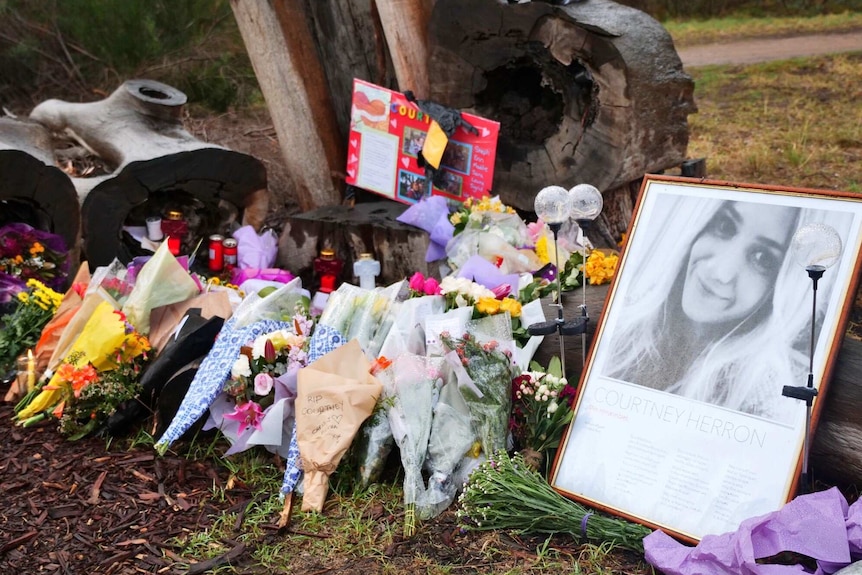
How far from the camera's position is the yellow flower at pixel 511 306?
10.9 ft

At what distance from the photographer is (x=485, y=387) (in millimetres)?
2994

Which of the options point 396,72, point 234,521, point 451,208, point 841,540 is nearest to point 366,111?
point 396,72

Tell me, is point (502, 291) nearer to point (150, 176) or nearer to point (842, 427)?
point (842, 427)

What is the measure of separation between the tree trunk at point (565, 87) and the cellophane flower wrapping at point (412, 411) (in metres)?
1.71

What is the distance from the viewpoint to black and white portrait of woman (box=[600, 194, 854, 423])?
2.74 meters

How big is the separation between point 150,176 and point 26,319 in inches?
41.8

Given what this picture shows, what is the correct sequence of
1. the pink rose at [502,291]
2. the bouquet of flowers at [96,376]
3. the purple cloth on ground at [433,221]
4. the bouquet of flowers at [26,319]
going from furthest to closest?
1. the purple cloth on ground at [433,221]
2. the bouquet of flowers at [26,319]
3. the pink rose at [502,291]
4. the bouquet of flowers at [96,376]

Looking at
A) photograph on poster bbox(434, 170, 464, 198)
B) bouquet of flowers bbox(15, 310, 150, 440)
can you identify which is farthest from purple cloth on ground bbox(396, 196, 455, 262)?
bouquet of flowers bbox(15, 310, 150, 440)

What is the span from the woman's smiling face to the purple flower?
1.61 meters

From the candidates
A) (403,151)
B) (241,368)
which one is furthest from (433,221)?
(241,368)

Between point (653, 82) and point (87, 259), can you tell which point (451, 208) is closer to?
point (653, 82)

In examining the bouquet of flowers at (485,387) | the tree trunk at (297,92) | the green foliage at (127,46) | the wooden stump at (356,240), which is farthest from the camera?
the green foliage at (127,46)

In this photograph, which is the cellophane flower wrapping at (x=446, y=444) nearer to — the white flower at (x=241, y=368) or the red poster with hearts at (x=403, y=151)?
the white flower at (x=241, y=368)

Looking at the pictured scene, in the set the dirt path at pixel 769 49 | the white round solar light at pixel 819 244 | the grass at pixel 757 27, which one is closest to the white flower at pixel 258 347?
the white round solar light at pixel 819 244
